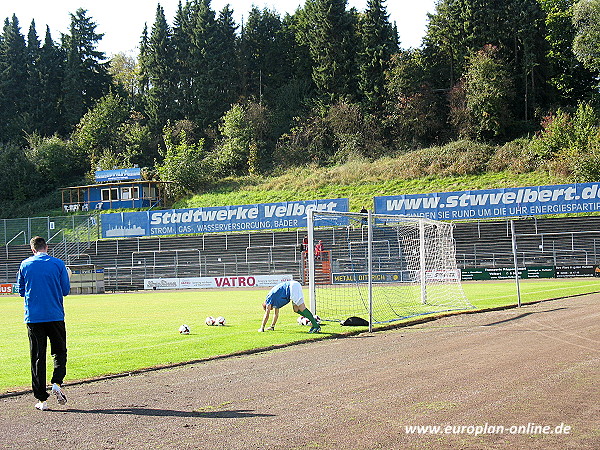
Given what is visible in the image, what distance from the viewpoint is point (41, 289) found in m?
8.86

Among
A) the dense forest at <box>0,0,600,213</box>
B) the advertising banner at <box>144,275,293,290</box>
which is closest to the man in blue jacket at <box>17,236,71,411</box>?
the advertising banner at <box>144,275,293,290</box>

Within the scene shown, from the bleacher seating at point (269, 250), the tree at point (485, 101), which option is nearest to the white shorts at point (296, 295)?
the bleacher seating at point (269, 250)

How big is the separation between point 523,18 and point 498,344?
65.4 meters

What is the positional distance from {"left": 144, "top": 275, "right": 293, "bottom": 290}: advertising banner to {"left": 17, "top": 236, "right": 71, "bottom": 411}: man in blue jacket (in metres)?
36.1

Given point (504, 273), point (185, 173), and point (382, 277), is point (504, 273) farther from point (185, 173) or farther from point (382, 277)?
point (185, 173)

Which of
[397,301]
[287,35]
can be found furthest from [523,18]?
[397,301]

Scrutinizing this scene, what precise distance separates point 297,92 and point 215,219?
115ft

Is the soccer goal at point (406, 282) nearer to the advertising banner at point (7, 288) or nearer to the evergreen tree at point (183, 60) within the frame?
the advertising banner at point (7, 288)

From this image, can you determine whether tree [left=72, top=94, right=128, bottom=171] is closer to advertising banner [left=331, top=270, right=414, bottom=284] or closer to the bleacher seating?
the bleacher seating

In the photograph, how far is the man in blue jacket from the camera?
8.80 metres

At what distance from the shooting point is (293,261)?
4941 cm

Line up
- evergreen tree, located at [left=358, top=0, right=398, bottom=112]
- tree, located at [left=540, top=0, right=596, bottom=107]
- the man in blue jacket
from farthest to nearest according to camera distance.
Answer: evergreen tree, located at [left=358, top=0, right=398, bottom=112]
tree, located at [left=540, top=0, right=596, bottom=107]
the man in blue jacket

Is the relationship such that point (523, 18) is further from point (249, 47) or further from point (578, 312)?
point (578, 312)

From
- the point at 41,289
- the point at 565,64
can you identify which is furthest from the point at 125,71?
the point at 41,289
